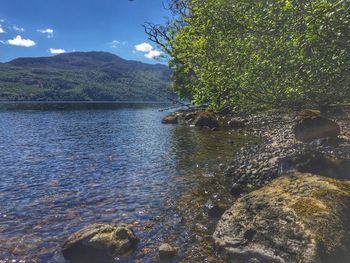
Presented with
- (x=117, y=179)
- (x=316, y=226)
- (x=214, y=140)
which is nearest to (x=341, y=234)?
(x=316, y=226)

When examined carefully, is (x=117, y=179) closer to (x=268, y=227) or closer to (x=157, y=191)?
(x=157, y=191)

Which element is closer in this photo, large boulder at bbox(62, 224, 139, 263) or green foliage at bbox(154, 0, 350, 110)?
large boulder at bbox(62, 224, 139, 263)

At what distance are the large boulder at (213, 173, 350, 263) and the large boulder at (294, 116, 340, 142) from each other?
1701 centimetres

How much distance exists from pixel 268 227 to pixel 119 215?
7.66 m

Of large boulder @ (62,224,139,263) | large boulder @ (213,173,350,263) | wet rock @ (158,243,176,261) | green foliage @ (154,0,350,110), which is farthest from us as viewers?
green foliage @ (154,0,350,110)

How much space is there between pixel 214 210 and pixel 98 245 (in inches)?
219

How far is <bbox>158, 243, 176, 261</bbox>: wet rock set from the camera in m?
11.7

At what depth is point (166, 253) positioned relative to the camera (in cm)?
1174

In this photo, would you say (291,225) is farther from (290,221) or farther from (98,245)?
(98,245)

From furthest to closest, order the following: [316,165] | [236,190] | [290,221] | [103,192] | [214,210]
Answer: [103,192], [236,190], [316,165], [214,210], [290,221]

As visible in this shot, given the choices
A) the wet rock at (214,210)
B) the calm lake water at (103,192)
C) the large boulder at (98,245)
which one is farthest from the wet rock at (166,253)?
the wet rock at (214,210)

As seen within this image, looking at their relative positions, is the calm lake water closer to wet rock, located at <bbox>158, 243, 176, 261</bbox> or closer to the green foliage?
wet rock, located at <bbox>158, 243, 176, 261</bbox>

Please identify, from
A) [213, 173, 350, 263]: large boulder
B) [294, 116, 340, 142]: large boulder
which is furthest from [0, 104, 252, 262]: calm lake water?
[294, 116, 340, 142]: large boulder

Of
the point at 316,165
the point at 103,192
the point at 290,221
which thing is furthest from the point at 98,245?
the point at 316,165
